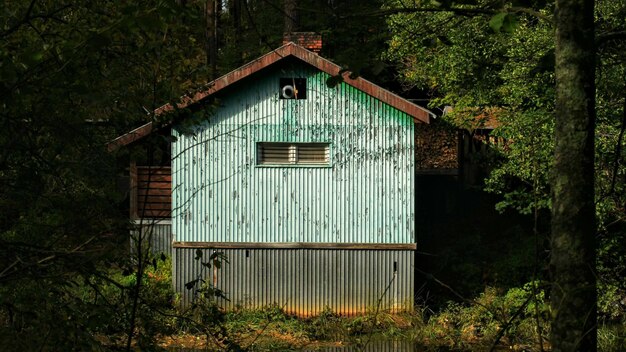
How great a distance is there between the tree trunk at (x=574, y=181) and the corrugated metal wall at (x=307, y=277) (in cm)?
1426

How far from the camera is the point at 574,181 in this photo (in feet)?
11.1

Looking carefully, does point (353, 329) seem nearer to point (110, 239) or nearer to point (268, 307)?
point (268, 307)

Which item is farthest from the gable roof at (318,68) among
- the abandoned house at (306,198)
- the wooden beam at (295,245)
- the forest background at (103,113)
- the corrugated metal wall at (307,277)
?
the forest background at (103,113)

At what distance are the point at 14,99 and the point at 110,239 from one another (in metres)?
1.23

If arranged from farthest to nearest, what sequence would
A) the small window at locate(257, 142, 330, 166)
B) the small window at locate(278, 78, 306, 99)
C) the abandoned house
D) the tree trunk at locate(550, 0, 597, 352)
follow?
the small window at locate(257, 142, 330, 166), the abandoned house, the small window at locate(278, 78, 306, 99), the tree trunk at locate(550, 0, 597, 352)

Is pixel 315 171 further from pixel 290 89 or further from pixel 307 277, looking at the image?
pixel 307 277

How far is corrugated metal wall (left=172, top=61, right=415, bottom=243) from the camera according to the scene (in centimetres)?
1756

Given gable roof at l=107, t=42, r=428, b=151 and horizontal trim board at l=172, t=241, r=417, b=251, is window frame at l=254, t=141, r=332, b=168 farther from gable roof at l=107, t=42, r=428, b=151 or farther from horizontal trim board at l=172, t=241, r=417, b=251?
horizontal trim board at l=172, t=241, r=417, b=251

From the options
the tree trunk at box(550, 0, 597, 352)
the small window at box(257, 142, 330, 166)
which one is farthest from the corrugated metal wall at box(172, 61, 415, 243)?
the tree trunk at box(550, 0, 597, 352)

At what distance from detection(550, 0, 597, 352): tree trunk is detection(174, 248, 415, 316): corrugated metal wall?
14.3m

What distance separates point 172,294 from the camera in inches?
699

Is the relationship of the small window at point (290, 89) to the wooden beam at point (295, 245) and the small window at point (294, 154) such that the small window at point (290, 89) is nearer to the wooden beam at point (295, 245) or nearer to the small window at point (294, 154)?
the small window at point (294, 154)

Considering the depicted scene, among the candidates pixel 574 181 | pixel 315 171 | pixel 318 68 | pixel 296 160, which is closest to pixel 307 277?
pixel 315 171

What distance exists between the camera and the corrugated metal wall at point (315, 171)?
57.6 ft
